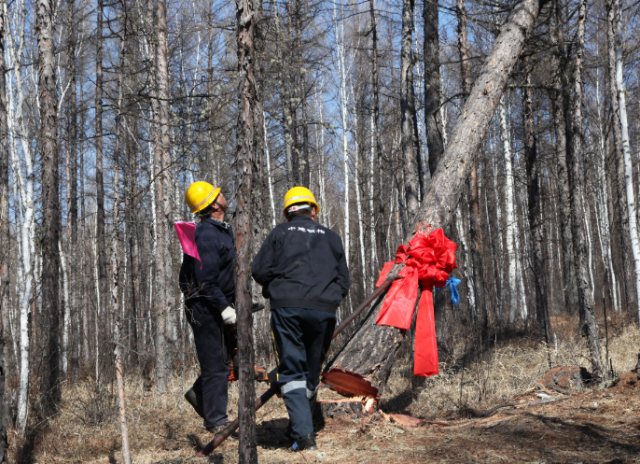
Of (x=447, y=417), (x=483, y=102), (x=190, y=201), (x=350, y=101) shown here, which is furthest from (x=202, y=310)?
(x=350, y=101)

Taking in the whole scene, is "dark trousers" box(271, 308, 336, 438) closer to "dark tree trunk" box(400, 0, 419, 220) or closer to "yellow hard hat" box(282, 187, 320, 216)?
"yellow hard hat" box(282, 187, 320, 216)

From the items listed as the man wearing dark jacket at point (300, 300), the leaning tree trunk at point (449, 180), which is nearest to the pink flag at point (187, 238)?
the man wearing dark jacket at point (300, 300)

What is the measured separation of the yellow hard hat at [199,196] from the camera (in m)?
4.57

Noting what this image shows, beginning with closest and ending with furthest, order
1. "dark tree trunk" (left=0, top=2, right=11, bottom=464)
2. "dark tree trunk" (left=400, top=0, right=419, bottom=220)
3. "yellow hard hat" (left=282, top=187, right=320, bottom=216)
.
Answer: "dark tree trunk" (left=0, top=2, right=11, bottom=464) → "yellow hard hat" (left=282, top=187, right=320, bottom=216) → "dark tree trunk" (left=400, top=0, right=419, bottom=220)

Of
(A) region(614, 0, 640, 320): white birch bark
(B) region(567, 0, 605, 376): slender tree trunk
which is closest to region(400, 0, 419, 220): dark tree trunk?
(B) region(567, 0, 605, 376): slender tree trunk

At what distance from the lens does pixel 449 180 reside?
536 centimetres

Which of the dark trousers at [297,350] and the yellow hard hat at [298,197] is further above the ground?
the yellow hard hat at [298,197]

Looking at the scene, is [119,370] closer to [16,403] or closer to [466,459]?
[466,459]

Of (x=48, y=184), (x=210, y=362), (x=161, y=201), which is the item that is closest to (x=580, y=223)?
(x=161, y=201)

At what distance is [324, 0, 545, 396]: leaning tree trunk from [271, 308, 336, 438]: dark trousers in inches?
23.4

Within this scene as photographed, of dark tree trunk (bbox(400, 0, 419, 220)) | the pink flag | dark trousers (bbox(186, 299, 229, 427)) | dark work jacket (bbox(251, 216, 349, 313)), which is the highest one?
dark tree trunk (bbox(400, 0, 419, 220))

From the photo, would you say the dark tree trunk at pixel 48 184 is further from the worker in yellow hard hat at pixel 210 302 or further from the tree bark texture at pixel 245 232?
the tree bark texture at pixel 245 232

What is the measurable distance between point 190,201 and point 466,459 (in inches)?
118

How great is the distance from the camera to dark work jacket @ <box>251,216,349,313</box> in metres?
4.04
